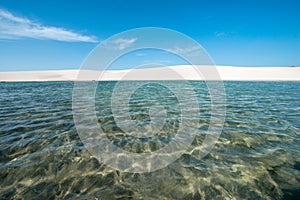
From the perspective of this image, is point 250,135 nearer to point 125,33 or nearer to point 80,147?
point 80,147

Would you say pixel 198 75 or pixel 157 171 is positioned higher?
pixel 198 75

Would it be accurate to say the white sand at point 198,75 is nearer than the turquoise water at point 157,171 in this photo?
No

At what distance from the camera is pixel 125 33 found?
6078 millimetres

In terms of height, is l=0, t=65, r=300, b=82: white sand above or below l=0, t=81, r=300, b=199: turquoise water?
above

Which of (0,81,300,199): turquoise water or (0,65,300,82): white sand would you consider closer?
(0,81,300,199): turquoise water

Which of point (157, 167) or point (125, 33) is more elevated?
point (125, 33)

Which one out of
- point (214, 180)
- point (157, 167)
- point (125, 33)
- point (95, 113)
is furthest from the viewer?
point (95, 113)

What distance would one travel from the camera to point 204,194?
2875mm

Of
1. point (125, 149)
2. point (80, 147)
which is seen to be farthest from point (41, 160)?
point (125, 149)

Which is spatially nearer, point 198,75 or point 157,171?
point 157,171

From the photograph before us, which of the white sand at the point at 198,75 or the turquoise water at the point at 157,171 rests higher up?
the white sand at the point at 198,75

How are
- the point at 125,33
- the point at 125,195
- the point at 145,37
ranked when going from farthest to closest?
the point at 145,37 < the point at 125,33 < the point at 125,195

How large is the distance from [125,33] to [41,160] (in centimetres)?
470

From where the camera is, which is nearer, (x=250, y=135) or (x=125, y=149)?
(x=125, y=149)
